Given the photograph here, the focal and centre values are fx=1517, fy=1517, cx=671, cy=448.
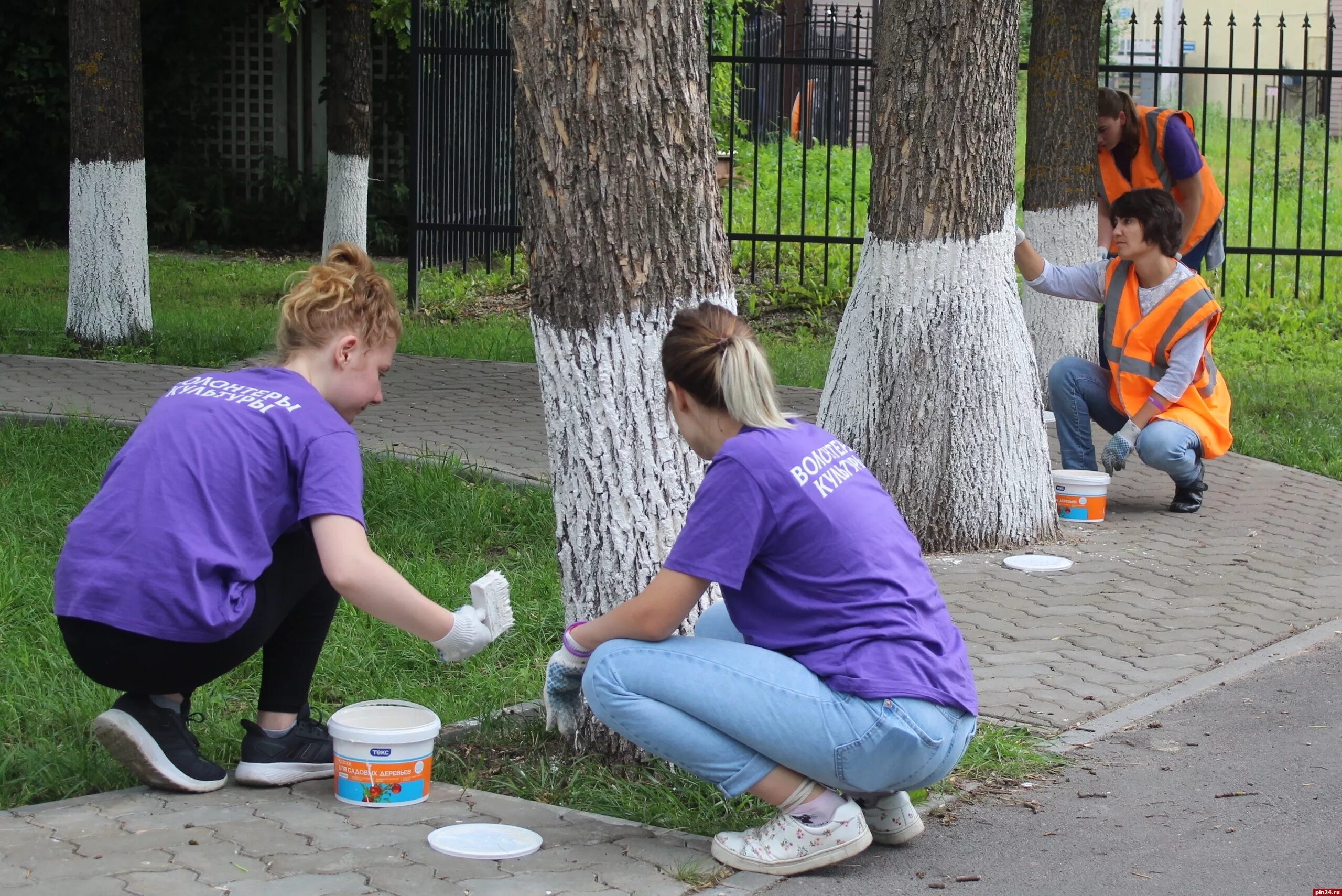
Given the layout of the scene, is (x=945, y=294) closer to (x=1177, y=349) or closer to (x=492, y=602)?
(x=1177, y=349)

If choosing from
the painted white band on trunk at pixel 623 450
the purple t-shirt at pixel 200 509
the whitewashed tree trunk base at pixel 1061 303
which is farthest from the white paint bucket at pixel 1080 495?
the purple t-shirt at pixel 200 509

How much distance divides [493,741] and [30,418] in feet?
14.7

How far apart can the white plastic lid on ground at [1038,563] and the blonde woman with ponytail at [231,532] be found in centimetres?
309

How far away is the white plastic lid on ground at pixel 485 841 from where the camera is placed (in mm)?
3166

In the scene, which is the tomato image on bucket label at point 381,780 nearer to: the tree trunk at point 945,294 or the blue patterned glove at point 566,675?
the blue patterned glove at point 566,675

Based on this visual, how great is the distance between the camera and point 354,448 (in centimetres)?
322

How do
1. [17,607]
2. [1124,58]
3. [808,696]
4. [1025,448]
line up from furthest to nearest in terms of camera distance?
[1124,58] < [1025,448] < [17,607] < [808,696]

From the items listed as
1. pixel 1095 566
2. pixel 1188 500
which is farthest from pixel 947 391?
pixel 1188 500

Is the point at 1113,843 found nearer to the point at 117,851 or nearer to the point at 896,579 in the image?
the point at 896,579

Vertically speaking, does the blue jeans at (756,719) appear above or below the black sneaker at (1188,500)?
above

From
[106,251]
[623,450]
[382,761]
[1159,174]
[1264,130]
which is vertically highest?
[1264,130]

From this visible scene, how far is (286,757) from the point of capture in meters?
3.57

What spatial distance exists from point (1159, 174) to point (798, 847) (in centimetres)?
550

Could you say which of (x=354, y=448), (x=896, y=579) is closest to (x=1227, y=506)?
(x=896, y=579)
